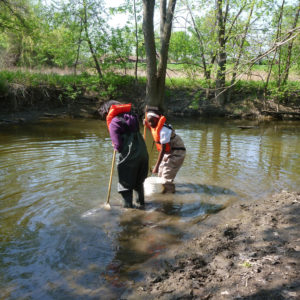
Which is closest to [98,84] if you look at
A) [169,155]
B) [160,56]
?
[160,56]

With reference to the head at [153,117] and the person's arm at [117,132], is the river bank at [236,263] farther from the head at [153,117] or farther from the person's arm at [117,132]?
the head at [153,117]

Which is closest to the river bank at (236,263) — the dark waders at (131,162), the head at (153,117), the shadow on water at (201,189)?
the dark waders at (131,162)

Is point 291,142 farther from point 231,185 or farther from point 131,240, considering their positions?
point 131,240

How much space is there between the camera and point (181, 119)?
19938 mm

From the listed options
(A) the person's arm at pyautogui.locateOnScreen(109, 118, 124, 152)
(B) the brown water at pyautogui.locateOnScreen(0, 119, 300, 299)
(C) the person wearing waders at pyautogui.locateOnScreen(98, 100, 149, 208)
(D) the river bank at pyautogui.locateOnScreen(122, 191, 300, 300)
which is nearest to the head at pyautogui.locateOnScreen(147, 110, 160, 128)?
(C) the person wearing waders at pyautogui.locateOnScreen(98, 100, 149, 208)

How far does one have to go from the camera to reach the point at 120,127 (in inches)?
197

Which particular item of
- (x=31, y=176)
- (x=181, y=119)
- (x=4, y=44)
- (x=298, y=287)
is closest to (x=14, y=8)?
(x=4, y=44)

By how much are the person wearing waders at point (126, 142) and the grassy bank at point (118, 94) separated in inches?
552

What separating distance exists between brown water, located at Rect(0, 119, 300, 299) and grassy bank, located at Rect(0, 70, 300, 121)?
7376mm

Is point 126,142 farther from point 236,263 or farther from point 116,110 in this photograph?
point 236,263

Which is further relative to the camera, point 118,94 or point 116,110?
point 118,94

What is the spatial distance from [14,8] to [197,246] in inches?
703

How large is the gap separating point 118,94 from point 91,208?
15.9 m

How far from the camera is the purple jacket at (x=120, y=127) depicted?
4.97 metres
